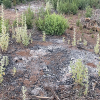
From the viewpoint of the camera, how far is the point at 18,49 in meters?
4.66

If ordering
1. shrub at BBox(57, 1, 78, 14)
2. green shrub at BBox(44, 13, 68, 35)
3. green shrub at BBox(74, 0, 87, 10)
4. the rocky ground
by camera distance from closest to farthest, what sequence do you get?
the rocky ground, green shrub at BBox(44, 13, 68, 35), shrub at BBox(57, 1, 78, 14), green shrub at BBox(74, 0, 87, 10)

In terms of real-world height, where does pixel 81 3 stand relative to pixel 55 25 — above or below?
above

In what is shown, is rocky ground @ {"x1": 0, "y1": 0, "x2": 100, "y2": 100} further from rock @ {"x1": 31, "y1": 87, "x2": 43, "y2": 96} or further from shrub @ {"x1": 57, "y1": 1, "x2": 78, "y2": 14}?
shrub @ {"x1": 57, "y1": 1, "x2": 78, "y2": 14}

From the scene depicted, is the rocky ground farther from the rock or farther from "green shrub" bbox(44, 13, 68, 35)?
"green shrub" bbox(44, 13, 68, 35)

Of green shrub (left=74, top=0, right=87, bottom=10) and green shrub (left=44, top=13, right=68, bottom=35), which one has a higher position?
green shrub (left=74, top=0, right=87, bottom=10)

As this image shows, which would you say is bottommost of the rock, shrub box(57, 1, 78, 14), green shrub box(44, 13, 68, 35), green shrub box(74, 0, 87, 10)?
the rock

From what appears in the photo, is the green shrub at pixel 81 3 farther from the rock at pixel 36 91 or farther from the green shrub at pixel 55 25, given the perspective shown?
the rock at pixel 36 91

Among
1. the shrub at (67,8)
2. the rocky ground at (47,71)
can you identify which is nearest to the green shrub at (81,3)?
the shrub at (67,8)

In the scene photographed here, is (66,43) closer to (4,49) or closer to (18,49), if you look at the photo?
(18,49)

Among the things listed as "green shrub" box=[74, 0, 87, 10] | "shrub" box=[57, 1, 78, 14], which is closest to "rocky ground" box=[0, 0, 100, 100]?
"shrub" box=[57, 1, 78, 14]

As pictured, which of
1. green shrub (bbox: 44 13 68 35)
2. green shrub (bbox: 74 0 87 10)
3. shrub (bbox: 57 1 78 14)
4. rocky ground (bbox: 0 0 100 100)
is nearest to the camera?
rocky ground (bbox: 0 0 100 100)

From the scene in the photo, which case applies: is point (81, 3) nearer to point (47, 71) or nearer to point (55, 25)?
point (55, 25)

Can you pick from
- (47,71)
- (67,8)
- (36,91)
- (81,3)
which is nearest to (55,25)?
(47,71)

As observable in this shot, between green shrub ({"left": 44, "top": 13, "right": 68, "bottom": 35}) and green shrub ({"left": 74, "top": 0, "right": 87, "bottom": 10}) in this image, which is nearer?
green shrub ({"left": 44, "top": 13, "right": 68, "bottom": 35})
